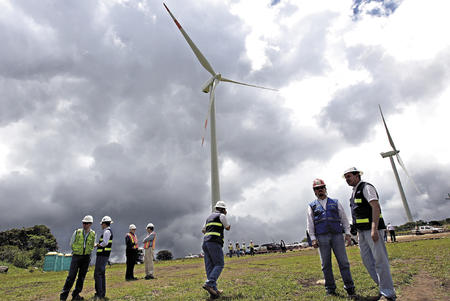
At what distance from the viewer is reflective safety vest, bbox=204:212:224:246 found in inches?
275

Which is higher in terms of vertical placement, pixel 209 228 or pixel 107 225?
pixel 107 225

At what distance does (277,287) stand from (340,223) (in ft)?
8.59

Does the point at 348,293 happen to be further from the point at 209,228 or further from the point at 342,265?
the point at 209,228

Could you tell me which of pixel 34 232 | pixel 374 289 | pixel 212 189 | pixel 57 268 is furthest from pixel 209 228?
pixel 34 232

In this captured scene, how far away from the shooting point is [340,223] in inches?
257

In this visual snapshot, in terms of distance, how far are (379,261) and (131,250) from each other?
36.6 ft

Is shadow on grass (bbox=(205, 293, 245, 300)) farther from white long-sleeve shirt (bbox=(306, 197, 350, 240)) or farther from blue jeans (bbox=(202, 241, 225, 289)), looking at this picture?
white long-sleeve shirt (bbox=(306, 197, 350, 240))

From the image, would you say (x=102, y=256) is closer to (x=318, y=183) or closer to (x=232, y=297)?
(x=232, y=297)

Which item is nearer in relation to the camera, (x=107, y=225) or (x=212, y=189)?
(x=107, y=225)

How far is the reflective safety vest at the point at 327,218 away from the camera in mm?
6371

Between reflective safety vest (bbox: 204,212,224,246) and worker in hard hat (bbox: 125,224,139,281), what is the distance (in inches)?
292

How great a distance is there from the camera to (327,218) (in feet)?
21.1

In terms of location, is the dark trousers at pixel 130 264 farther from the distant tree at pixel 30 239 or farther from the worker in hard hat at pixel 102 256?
the distant tree at pixel 30 239

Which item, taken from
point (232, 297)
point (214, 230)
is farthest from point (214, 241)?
point (232, 297)
